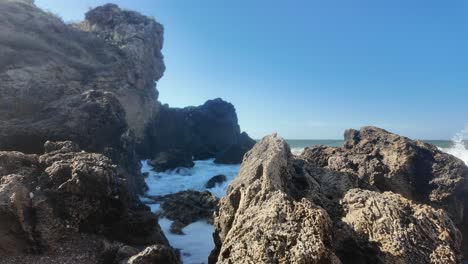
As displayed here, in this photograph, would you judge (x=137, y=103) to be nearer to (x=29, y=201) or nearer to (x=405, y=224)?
(x=29, y=201)

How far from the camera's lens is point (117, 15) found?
69.0 ft

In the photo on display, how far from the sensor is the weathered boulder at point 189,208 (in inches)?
360

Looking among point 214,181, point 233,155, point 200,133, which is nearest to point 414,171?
point 214,181

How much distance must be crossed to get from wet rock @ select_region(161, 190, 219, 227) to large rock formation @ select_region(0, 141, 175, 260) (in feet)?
12.2

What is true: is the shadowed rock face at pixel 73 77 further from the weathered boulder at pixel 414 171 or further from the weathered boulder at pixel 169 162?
the weathered boulder at pixel 414 171

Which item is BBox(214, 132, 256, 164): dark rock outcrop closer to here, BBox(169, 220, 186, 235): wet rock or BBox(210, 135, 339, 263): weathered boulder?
BBox(169, 220, 186, 235): wet rock

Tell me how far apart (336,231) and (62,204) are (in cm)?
373

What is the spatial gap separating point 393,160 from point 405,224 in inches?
172

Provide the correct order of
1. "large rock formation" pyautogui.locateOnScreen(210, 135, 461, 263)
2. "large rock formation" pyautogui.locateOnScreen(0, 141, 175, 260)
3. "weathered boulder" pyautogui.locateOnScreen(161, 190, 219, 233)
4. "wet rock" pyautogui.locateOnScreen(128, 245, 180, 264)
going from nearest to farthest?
"large rock formation" pyautogui.locateOnScreen(210, 135, 461, 263), "wet rock" pyautogui.locateOnScreen(128, 245, 180, 264), "large rock formation" pyautogui.locateOnScreen(0, 141, 175, 260), "weathered boulder" pyautogui.locateOnScreen(161, 190, 219, 233)

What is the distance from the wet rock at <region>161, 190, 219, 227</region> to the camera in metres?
9.24

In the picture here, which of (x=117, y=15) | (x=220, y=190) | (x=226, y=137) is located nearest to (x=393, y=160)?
(x=220, y=190)

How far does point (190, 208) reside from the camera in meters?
9.73

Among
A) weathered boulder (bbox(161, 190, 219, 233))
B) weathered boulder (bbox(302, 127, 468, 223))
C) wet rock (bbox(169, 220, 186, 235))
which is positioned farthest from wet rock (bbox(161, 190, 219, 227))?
weathered boulder (bbox(302, 127, 468, 223))

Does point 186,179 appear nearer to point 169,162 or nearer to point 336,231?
point 169,162
